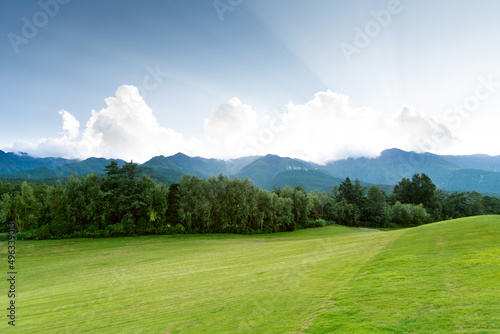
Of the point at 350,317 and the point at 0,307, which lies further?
the point at 0,307

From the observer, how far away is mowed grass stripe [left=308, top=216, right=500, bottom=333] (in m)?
5.65

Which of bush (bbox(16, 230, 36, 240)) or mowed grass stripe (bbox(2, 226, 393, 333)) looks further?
bush (bbox(16, 230, 36, 240))

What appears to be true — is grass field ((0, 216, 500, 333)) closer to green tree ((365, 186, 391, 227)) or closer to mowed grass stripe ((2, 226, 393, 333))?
mowed grass stripe ((2, 226, 393, 333))

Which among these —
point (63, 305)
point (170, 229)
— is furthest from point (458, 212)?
point (63, 305)

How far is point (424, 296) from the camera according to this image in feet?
23.9

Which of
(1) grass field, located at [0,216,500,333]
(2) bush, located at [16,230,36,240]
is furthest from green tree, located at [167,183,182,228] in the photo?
(1) grass field, located at [0,216,500,333]

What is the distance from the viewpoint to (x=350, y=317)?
21.4 ft

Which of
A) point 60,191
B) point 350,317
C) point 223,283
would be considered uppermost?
point 60,191

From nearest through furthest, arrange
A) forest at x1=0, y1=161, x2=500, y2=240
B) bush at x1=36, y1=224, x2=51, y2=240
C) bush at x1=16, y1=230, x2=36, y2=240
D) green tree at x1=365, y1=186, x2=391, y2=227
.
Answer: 1. bush at x1=16, y1=230, x2=36, y2=240
2. bush at x1=36, y1=224, x2=51, y2=240
3. forest at x1=0, y1=161, x2=500, y2=240
4. green tree at x1=365, y1=186, x2=391, y2=227

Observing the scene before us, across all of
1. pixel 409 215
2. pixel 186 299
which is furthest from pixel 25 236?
pixel 409 215

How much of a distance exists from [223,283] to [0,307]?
12429mm

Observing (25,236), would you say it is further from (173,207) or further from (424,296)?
(424,296)

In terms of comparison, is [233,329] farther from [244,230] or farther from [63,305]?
[244,230]

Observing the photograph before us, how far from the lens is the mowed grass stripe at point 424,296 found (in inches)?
223
